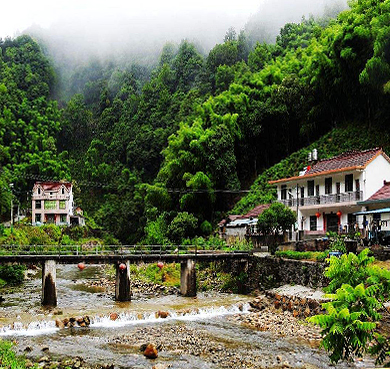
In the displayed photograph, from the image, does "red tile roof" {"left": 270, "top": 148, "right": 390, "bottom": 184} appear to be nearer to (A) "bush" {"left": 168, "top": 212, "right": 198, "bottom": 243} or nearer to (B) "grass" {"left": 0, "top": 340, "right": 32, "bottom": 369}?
(A) "bush" {"left": 168, "top": 212, "right": 198, "bottom": 243}

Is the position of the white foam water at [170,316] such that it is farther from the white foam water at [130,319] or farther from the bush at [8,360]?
the bush at [8,360]

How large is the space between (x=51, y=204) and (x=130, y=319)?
53.6 metres

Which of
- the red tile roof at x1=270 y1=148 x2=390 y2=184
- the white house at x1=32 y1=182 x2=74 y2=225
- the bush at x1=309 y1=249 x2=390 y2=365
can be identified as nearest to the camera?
the bush at x1=309 y1=249 x2=390 y2=365

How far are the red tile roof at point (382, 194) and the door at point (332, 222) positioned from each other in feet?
12.9

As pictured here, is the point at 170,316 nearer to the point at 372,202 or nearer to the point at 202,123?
the point at 372,202

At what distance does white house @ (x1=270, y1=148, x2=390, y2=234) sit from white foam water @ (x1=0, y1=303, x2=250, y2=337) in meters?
11.0

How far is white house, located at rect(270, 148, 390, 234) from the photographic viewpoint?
3341 cm

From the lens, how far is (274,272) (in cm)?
3058

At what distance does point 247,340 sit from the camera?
20156mm

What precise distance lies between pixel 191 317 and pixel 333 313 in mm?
16968

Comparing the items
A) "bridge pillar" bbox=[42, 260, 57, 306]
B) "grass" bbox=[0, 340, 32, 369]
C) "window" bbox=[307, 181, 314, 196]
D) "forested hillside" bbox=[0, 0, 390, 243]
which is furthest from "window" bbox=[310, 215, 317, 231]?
"grass" bbox=[0, 340, 32, 369]

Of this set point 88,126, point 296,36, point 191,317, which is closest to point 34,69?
point 88,126

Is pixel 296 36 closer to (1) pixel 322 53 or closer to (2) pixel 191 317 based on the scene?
(1) pixel 322 53

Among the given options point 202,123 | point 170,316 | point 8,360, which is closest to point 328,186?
point 170,316
